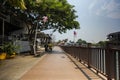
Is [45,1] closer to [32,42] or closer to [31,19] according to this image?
[31,19]

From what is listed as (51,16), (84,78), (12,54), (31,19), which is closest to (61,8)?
(51,16)

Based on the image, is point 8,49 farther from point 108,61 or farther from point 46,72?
point 108,61

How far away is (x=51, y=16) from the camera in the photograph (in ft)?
127

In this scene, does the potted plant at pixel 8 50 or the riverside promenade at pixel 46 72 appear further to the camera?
the potted plant at pixel 8 50

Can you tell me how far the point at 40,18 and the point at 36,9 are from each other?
2.48 meters

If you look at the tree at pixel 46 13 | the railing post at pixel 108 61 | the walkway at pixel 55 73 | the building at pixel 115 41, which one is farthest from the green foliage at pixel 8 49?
the railing post at pixel 108 61

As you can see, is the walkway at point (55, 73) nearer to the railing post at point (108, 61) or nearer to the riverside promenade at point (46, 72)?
the riverside promenade at point (46, 72)

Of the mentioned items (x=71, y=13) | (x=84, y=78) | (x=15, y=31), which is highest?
(x=71, y=13)

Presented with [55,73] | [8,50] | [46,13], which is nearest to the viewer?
[55,73]

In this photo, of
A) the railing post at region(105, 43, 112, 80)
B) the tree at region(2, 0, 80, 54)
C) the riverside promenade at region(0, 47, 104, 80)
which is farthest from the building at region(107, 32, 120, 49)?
the tree at region(2, 0, 80, 54)

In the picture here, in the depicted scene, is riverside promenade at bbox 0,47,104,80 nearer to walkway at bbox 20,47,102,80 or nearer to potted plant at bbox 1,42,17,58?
walkway at bbox 20,47,102,80

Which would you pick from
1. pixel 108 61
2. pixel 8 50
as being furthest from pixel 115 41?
pixel 8 50

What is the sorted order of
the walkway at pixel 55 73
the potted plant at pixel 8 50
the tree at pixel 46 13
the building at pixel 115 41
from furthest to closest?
the tree at pixel 46 13, the potted plant at pixel 8 50, the walkway at pixel 55 73, the building at pixel 115 41

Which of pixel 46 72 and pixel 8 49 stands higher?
pixel 8 49
